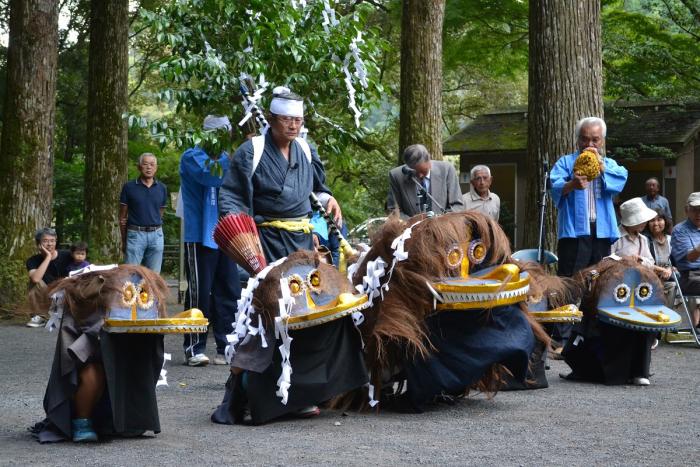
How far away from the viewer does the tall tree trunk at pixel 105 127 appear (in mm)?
16281

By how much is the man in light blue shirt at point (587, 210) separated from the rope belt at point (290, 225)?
2.47 m

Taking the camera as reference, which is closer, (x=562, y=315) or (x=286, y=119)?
(x=286, y=119)

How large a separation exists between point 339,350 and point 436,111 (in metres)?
7.59

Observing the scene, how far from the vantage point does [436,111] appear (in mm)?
13625

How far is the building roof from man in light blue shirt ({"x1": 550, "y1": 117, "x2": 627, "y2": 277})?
1064cm

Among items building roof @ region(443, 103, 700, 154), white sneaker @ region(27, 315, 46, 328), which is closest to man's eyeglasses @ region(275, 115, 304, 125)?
white sneaker @ region(27, 315, 46, 328)

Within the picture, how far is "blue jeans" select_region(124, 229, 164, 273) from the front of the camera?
1270 centimetres

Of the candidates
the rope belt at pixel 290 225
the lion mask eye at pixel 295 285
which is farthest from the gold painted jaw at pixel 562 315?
the lion mask eye at pixel 295 285

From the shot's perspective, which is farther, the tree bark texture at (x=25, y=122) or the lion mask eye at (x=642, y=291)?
the tree bark texture at (x=25, y=122)

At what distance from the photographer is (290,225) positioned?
24.4 feet

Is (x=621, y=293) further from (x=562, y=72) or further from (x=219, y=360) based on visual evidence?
(x=562, y=72)

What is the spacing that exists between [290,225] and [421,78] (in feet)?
21.4

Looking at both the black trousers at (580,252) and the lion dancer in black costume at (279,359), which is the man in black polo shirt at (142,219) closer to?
the black trousers at (580,252)

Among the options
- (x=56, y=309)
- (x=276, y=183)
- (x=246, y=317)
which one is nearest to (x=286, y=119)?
(x=276, y=183)
